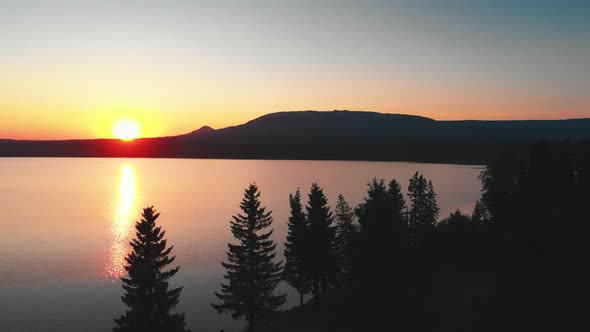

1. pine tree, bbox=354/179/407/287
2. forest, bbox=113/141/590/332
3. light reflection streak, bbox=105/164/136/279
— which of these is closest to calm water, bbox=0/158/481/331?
light reflection streak, bbox=105/164/136/279

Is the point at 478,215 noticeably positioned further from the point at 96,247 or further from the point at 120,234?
the point at 120,234

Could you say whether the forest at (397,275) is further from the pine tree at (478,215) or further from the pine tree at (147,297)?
the pine tree at (478,215)

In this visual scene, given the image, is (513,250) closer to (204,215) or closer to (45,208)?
(204,215)

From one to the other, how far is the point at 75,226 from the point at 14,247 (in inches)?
906

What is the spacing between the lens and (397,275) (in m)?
36.0

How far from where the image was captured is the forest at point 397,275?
31.8 meters

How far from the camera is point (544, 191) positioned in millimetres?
58688

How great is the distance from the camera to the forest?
31.8 m

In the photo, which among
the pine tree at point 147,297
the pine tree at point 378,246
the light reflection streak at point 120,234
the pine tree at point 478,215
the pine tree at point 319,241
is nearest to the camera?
the pine tree at point 147,297

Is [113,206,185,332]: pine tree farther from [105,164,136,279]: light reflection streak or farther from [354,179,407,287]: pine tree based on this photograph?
[105,164,136,279]: light reflection streak

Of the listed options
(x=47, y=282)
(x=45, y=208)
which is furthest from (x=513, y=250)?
(x=45, y=208)

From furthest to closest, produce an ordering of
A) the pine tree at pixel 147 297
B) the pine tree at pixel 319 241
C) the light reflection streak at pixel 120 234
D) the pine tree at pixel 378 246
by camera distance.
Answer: the light reflection streak at pixel 120 234 → the pine tree at pixel 319 241 → the pine tree at pixel 378 246 → the pine tree at pixel 147 297

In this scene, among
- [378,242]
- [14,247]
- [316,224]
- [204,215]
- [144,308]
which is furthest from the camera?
[204,215]

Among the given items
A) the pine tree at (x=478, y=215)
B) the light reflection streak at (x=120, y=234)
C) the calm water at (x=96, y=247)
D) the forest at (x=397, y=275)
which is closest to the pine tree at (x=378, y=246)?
the forest at (x=397, y=275)
